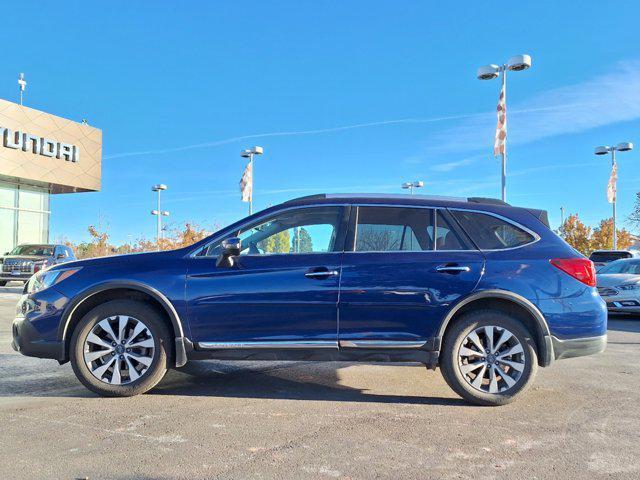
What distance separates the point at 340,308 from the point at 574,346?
1.98 meters

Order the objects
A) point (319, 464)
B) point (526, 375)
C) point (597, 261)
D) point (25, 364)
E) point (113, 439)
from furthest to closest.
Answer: point (597, 261) < point (25, 364) < point (526, 375) < point (113, 439) < point (319, 464)

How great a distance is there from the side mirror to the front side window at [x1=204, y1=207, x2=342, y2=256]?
139mm

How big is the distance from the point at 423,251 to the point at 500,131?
13.3 metres

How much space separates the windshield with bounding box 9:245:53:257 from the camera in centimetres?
1902

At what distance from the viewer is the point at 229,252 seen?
4.57 m

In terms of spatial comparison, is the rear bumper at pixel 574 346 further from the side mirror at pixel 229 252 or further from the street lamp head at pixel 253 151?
the street lamp head at pixel 253 151

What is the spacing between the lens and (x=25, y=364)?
6.01 meters

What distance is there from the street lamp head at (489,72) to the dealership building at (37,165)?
1946cm

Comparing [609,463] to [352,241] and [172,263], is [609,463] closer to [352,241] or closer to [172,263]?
[352,241]

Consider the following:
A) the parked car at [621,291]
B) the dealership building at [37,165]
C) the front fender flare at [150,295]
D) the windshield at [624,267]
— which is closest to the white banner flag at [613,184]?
the windshield at [624,267]

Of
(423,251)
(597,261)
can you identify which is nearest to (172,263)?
(423,251)

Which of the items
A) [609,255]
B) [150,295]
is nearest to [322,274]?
[150,295]

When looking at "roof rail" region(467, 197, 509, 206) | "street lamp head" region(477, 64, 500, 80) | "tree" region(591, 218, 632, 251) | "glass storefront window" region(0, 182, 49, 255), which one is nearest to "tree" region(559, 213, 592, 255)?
"tree" region(591, 218, 632, 251)

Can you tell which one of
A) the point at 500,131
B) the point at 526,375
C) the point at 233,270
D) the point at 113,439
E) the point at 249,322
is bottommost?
the point at 113,439
